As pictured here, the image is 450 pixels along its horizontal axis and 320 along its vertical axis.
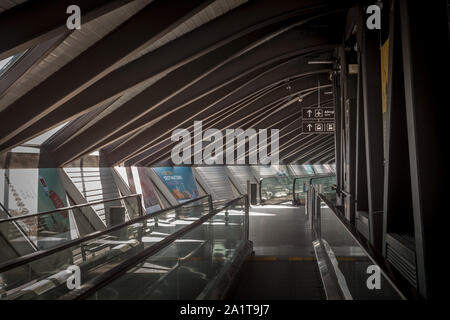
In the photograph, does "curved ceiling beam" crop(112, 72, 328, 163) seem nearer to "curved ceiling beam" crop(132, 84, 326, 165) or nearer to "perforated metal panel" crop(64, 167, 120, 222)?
"curved ceiling beam" crop(132, 84, 326, 165)

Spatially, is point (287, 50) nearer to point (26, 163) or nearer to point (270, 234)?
point (270, 234)

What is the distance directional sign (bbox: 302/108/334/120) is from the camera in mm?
12531

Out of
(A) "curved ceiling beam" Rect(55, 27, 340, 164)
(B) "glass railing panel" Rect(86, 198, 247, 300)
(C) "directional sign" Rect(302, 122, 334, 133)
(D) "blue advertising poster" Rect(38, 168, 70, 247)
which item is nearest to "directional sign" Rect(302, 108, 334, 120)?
(C) "directional sign" Rect(302, 122, 334, 133)

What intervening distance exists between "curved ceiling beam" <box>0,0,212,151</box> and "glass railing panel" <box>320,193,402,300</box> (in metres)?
3.86

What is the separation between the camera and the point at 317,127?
1255cm

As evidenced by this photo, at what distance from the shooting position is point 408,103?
3494 mm

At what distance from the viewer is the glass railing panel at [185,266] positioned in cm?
232

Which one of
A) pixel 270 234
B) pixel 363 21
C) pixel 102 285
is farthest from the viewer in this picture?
pixel 270 234

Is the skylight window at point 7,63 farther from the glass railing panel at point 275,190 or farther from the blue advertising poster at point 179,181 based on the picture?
the glass railing panel at point 275,190

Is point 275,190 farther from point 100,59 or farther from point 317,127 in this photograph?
point 100,59

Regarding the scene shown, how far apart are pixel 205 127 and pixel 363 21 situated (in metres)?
8.34

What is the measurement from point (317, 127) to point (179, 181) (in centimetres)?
743
